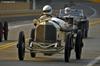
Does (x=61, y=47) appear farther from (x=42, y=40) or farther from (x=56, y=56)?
(x=56, y=56)

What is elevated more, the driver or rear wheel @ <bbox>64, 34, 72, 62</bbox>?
the driver

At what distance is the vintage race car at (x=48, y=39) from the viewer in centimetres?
1577

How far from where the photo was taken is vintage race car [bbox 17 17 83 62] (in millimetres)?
15773

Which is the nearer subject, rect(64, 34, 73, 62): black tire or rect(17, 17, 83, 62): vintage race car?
rect(64, 34, 73, 62): black tire

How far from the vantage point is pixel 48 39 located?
16.4m

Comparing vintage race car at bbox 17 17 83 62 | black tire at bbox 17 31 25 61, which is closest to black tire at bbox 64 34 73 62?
vintage race car at bbox 17 17 83 62

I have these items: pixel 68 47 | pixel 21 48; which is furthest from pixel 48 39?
pixel 68 47

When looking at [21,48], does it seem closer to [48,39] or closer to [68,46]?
[48,39]

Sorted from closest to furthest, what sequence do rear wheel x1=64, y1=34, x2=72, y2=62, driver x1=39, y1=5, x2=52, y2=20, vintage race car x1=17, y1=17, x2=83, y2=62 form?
1. rear wheel x1=64, y1=34, x2=72, y2=62
2. vintage race car x1=17, y1=17, x2=83, y2=62
3. driver x1=39, y1=5, x2=52, y2=20

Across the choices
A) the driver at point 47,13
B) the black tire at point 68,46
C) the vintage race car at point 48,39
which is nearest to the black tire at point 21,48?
the vintage race car at point 48,39

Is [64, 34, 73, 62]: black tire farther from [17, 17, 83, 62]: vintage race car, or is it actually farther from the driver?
the driver

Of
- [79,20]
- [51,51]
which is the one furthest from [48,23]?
[79,20]

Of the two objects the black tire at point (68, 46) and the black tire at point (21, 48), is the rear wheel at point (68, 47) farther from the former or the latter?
the black tire at point (21, 48)

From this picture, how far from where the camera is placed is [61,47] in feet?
51.7
